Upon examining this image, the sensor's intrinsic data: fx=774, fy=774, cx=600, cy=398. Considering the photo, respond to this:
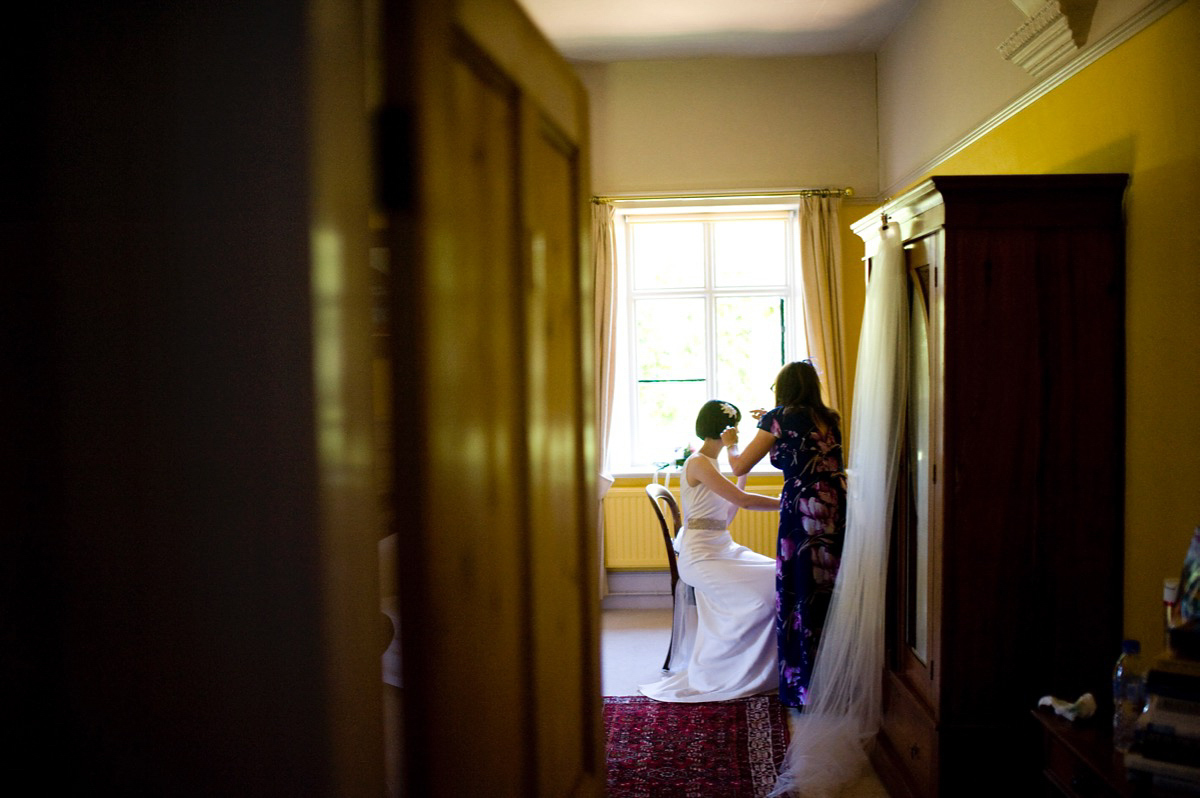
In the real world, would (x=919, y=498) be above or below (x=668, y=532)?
above

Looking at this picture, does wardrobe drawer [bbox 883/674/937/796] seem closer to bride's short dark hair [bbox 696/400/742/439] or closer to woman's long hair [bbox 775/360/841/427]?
woman's long hair [bbox 775/360/841/427]

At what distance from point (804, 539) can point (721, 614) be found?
0.64 metres

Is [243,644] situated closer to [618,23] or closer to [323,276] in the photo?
[323,276]

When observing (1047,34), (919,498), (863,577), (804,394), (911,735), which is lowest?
(911,735)

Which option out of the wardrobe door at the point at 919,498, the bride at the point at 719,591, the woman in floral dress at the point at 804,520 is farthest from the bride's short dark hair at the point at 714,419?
the wardrobe door at the point at 919,498

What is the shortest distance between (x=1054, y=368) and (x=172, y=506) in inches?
90.2

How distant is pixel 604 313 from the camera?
17.0ft

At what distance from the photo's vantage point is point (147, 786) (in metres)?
0.79

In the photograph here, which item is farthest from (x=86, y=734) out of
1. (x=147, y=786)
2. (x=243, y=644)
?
(x=243, y=644)

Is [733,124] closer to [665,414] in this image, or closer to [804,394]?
[665,414]

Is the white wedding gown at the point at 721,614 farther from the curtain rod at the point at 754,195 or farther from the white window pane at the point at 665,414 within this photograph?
the curtain rod at the point at 754,195

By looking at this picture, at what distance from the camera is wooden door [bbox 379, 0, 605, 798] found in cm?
83

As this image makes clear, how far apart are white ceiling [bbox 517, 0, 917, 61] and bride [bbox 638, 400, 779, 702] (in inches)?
88.1

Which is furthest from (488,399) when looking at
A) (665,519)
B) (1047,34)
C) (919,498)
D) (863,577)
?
(665,519)
